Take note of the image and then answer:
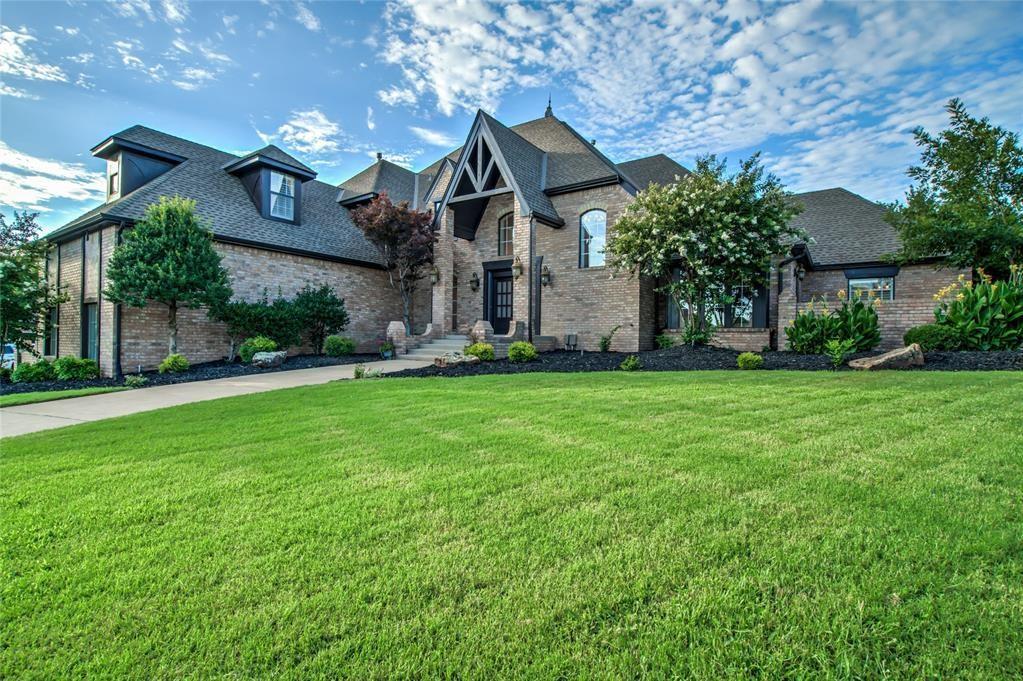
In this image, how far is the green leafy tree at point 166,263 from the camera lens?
37.8 feet

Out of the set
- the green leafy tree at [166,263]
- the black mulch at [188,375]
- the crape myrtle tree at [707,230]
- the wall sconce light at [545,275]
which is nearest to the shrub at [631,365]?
the crape myrtle tree at [707,230]

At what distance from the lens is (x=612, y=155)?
62.4 feet

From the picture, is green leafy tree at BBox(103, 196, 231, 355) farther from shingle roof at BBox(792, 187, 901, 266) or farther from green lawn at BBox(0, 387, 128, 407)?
shingle roof at BBox(792, 187, 901, 266)

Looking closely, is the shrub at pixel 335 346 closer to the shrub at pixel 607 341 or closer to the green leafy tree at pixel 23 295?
the green leafy tree at pixel 23 295

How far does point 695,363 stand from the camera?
995cm

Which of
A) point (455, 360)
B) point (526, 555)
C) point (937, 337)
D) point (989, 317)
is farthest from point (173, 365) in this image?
point (989, 317)

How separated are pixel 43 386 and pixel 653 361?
1405 centimetres

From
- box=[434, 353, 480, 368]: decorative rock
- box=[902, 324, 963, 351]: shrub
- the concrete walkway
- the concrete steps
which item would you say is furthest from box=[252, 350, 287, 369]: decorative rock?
box=[902, 324, 963, 351]: shrub

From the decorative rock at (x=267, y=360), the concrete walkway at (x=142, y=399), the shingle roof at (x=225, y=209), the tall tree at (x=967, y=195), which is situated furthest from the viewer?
the shingle roof at (x=225, y=209)

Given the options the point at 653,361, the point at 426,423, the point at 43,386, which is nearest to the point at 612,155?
the point at 653,361

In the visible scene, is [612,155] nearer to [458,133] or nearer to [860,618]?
[458,133]

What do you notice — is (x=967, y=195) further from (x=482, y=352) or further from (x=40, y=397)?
(x=40, y=397)

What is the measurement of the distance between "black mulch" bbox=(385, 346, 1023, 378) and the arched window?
13.4 ft

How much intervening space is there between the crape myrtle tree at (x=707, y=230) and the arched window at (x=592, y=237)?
209 cm
